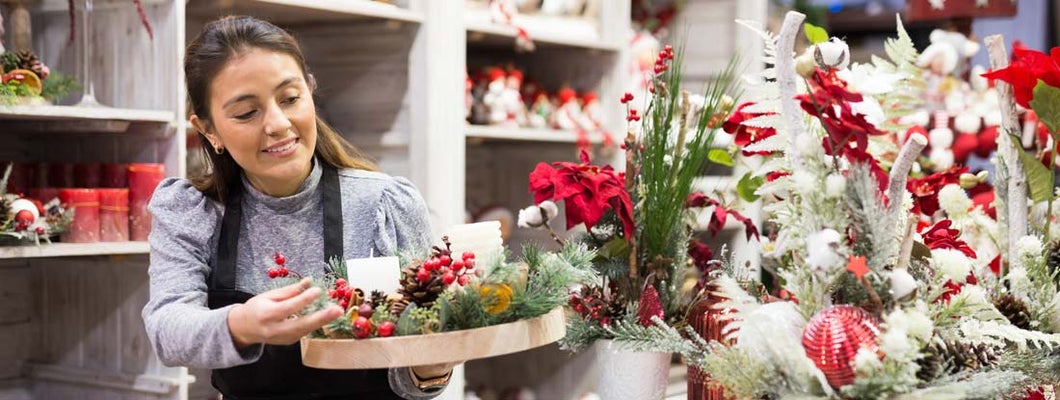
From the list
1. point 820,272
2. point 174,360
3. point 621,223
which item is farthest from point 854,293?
point 174,360

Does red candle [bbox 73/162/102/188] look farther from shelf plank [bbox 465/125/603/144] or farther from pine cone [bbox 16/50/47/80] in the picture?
shelf plank [bbox 465/125/603/144]

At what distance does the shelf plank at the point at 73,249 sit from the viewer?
1.91m

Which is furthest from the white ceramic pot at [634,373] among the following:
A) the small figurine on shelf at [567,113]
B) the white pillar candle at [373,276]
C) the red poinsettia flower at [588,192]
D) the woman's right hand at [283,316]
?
the small figurine on shelf at [567,113]

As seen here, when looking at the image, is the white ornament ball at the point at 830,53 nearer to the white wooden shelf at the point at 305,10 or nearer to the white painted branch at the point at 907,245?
the white painted branch at the point at 907,245

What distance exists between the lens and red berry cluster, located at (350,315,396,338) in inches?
43.8

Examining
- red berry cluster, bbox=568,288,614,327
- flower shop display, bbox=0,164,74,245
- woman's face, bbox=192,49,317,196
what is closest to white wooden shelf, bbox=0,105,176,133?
flower shop display, bbox=0,164,74,245

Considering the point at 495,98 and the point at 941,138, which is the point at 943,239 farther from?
the point at 495,98

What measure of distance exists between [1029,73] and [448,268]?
2.24ft

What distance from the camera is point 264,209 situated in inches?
61.1

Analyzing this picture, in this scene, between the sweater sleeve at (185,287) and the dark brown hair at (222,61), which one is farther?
the dark brown hair at (222,61)

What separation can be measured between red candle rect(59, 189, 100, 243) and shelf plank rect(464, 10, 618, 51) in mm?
986

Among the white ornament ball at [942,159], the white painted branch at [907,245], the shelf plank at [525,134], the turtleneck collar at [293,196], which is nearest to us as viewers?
the white painted branch at [907,245]

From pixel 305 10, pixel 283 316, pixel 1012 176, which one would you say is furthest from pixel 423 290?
pixel 305 10

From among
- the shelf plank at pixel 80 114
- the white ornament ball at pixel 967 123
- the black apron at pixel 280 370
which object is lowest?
the black apron at pixel 280 370
